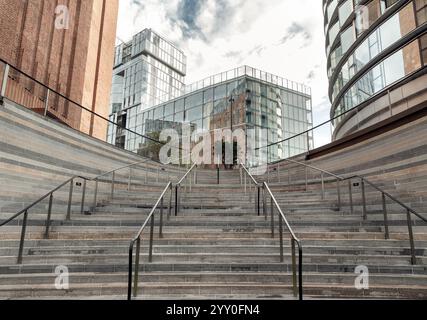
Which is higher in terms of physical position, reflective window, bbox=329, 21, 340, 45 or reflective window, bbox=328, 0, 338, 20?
reflective window, bbox=328, 0, 338, 20

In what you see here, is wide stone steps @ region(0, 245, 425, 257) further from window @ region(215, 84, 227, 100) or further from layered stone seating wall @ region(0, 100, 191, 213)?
window @ region(215, 84, 227, 100)

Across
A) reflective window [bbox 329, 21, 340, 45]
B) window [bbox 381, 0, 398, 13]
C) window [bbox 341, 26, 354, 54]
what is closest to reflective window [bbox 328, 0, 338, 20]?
reflective window [bbox 329, 21, 340, 45]

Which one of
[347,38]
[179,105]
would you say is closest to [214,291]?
[347,38]

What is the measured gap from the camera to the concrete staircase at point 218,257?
207 inches

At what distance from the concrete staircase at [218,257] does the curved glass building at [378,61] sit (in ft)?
18.4

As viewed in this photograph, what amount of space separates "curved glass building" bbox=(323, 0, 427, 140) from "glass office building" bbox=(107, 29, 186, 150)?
4079cm

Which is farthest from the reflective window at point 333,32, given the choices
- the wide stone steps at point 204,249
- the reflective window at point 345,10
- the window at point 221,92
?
the wide stone steps at point 204,249

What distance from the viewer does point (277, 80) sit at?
42969 mm

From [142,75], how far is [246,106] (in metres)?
31.6

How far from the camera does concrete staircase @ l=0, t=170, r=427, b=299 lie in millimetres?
5262

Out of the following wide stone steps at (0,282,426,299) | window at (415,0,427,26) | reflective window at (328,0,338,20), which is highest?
reflective window at (328,0,338,20)

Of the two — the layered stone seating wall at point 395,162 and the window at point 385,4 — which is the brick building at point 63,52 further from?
the window at point 385,4
